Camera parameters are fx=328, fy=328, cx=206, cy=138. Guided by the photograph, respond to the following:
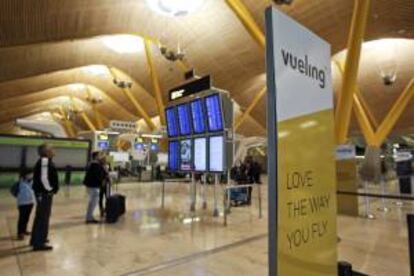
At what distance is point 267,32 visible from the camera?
104cm

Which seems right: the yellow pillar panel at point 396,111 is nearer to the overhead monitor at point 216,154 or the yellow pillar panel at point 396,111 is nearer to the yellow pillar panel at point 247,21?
the yellow pillar panel at point 247,21

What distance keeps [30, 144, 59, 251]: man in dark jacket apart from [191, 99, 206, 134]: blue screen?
429 centimetres

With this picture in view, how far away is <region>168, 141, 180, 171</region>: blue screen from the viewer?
9609 millimetres

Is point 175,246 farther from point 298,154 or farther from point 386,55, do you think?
point 386,55

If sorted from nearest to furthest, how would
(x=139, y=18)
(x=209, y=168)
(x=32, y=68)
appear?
(x=209, y=168)
(x=139, y=18)
(x=32, y=68)

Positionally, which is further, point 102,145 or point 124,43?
point 124,43

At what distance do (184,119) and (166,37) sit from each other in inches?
393

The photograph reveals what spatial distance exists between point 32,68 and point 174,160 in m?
13.3

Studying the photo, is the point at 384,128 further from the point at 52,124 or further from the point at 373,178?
the point at 52,124

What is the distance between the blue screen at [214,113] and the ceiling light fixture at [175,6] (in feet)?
27.5

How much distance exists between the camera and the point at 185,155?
30.1 feet

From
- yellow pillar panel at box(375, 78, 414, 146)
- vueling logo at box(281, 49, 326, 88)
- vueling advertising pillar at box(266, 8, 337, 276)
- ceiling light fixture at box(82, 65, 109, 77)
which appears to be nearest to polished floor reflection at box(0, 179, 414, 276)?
vueling advertising pillar at box(266, 8, 337, 276)

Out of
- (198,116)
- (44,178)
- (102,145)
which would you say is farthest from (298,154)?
(102,145)

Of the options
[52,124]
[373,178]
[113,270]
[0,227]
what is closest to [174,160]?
[0,227]
